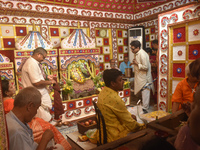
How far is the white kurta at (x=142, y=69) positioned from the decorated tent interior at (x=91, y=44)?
0.35 metres

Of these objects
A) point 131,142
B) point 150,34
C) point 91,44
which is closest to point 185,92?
point 131,142

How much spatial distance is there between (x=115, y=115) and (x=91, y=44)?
4.42m

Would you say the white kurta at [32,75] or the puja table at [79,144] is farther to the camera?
the white kurta at [32,75]

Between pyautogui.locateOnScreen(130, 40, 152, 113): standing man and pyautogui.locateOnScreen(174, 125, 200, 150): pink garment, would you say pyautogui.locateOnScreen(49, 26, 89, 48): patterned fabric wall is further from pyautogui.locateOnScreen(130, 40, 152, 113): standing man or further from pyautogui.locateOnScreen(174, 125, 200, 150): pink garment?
pyautogui.locateOnScreen(174, 125, 200, 150): pink garment

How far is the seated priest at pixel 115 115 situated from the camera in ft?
7.06

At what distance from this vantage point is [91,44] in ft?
20.5

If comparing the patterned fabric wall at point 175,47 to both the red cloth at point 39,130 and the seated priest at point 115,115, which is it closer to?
the seated priest at point 115,115

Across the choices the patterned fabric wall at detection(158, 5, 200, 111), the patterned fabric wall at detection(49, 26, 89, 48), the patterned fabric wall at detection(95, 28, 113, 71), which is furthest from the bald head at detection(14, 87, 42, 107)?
the patterned fabric wall at detection(95, 28, 113, 71)

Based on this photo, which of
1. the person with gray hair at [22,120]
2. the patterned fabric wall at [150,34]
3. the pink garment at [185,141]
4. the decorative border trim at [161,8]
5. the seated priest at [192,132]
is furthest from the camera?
the patterned fabric wall at [150,34]

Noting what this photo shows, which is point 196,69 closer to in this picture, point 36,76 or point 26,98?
point 26,98

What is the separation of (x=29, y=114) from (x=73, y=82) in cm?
397

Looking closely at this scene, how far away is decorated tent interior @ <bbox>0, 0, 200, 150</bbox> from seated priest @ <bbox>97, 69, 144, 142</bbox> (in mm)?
330

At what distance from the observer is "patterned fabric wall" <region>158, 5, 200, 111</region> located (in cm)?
398

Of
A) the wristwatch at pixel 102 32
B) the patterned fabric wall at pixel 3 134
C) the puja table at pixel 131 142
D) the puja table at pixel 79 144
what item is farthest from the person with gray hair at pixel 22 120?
the wristwatch at pixel 102 32
